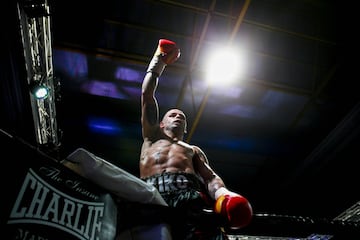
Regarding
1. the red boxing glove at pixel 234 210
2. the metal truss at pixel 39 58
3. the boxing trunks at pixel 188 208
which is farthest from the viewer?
the metal truss at pixel 39 58

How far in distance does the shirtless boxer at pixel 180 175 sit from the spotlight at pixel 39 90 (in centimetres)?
216

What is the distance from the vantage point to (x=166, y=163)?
1997mm

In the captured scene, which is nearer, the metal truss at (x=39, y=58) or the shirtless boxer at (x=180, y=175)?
the shirtless boxer at (x=180, y=175)

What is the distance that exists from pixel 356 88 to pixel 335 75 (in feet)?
1.69

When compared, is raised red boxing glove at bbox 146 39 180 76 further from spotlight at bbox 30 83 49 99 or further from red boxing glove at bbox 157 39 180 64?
spotlight at bbox 30 83 49 99

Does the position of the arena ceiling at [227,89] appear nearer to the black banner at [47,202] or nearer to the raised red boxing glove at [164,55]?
the raised red boxing glove at [164,55]

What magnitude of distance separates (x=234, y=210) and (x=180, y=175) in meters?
0.52

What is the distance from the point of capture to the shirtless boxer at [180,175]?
140 cm

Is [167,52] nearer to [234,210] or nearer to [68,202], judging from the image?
[234,210]

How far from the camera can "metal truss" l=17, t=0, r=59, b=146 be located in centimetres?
341

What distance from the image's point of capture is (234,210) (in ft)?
4.53

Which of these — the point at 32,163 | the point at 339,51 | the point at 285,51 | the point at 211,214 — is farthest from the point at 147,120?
the point at 339,51

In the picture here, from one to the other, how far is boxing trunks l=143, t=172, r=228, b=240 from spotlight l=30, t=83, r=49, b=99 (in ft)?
8.91

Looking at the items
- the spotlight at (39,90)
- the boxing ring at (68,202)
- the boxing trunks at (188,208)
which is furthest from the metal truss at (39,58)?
the boxing ring at (68,202)
